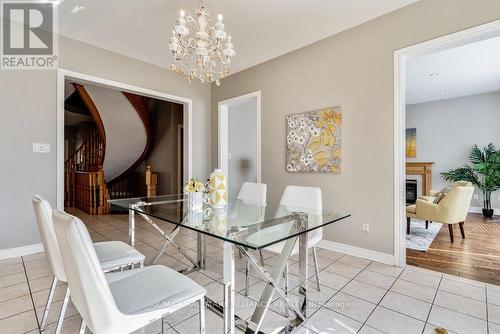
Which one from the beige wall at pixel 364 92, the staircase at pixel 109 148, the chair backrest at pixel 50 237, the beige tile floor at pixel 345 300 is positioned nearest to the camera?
the chair backrest at pixel 50 237

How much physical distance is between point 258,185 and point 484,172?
17.8 ft

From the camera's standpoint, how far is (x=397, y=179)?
8.66ft

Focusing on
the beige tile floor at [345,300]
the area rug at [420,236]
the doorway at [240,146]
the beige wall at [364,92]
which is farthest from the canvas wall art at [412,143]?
the beige tile floor at [345,300]

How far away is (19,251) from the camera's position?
292 cm

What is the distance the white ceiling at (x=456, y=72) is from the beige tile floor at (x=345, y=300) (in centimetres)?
310

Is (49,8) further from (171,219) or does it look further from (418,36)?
(418,36)

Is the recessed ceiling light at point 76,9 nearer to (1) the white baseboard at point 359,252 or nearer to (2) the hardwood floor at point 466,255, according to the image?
(1) the white baseboard at point 359,252

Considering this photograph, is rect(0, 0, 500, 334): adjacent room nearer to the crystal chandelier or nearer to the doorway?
the crystal chandelier

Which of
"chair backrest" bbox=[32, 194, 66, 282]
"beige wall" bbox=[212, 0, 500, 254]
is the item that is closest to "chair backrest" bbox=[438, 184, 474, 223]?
"beige wall" bbox=[212, 0, 500, 254]

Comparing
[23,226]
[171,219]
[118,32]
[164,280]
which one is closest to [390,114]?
[171,219]

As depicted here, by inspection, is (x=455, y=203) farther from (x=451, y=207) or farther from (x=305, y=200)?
(x=305, y=200)

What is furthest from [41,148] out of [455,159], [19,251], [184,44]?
[455,159]

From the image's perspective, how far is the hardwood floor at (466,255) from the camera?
251 centimetres

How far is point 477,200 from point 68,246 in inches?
301
